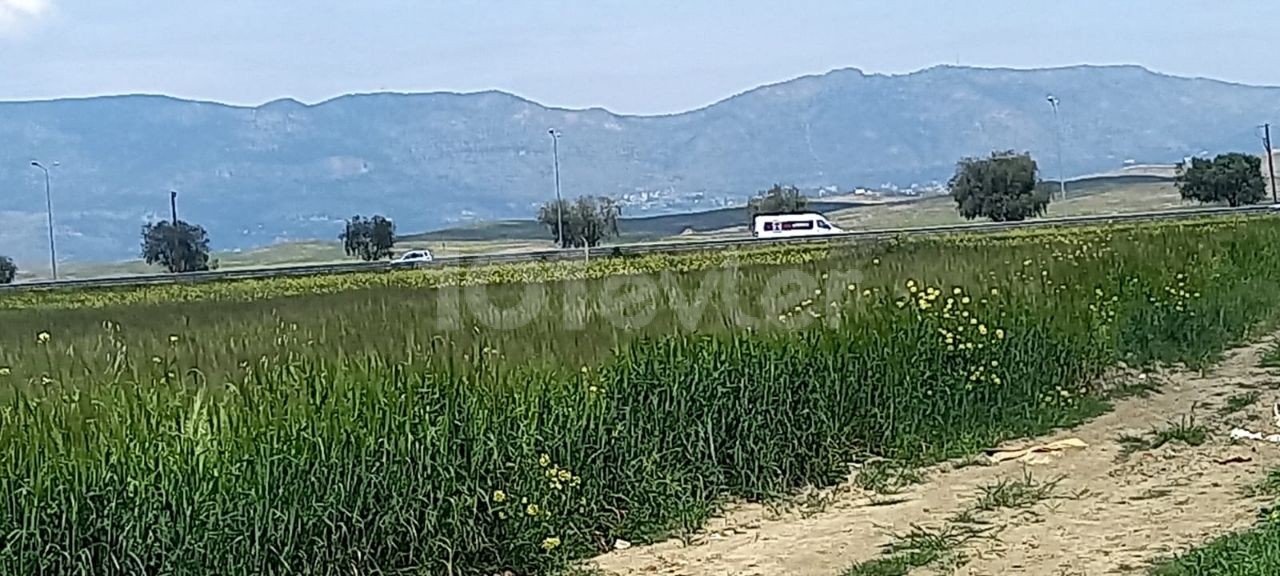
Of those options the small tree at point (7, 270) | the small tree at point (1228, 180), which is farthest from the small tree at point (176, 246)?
the small tree at point (1228, 180)

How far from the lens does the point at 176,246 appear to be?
→ 2329 inches

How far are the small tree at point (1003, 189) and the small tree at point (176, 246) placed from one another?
2923cm

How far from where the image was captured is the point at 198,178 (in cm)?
19662

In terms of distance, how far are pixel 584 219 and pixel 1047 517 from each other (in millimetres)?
54925

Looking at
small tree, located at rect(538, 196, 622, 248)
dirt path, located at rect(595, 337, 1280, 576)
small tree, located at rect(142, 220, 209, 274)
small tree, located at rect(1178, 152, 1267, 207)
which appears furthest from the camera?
small tree, located at rect(538, 196, 622, 248)

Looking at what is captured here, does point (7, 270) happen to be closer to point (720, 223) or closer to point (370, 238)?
point (370, 238)

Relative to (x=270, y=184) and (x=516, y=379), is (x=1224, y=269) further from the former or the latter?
(x=270, y=184)

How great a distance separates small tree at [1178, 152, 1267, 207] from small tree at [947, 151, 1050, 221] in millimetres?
5687

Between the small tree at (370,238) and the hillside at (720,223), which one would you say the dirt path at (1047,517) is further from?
the hillside at (720,223)

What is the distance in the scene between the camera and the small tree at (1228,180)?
59.0 meters

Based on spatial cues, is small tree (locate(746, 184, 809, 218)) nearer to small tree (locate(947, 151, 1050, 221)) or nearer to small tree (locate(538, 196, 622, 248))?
small tree (locate(538, 196, 622, 248))

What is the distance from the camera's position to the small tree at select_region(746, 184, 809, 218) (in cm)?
6638

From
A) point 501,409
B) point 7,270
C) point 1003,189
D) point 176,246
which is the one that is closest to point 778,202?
point 1003,189

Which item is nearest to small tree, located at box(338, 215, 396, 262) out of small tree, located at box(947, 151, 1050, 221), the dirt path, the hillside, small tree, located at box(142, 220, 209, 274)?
small tree, located at box(142, 220, 209, 274)
